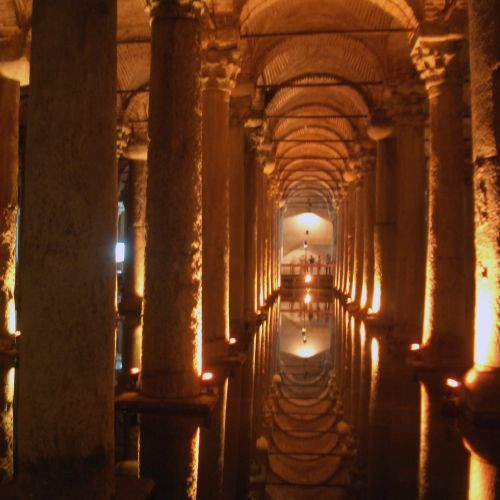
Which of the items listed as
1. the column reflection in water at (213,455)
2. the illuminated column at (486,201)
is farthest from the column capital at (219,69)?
the column reflection in water at (213,455)

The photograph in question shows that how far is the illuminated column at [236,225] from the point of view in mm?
11711

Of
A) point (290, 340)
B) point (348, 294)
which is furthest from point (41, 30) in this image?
point (348, 294)

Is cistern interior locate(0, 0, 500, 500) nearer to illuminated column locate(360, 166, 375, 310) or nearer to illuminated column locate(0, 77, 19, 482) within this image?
→ illuminated column locate(0, 77, 19, 482)

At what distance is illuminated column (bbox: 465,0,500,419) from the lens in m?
6.18

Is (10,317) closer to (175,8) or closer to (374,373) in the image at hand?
(374,373)

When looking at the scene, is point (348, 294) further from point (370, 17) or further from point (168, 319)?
point (168, 319)

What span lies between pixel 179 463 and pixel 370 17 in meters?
10.7

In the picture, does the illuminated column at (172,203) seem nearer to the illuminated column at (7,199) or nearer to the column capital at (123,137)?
the illuminated column at (7,199)

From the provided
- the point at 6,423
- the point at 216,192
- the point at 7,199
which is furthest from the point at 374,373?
the point at 7,199

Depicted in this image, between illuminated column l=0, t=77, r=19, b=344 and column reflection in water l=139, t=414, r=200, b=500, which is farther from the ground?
illuminated column l=0, t=77, r=19, b=344

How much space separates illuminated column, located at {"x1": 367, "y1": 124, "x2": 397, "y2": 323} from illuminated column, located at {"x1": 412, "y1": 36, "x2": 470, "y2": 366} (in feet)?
16.3

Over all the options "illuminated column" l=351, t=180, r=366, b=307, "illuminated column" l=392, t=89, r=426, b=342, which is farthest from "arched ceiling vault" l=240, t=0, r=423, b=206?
"illuminated column" l=392, t=89, r=426, b=342

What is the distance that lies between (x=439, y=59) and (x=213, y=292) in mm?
4734

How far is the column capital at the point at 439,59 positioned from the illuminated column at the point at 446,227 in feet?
0.05
